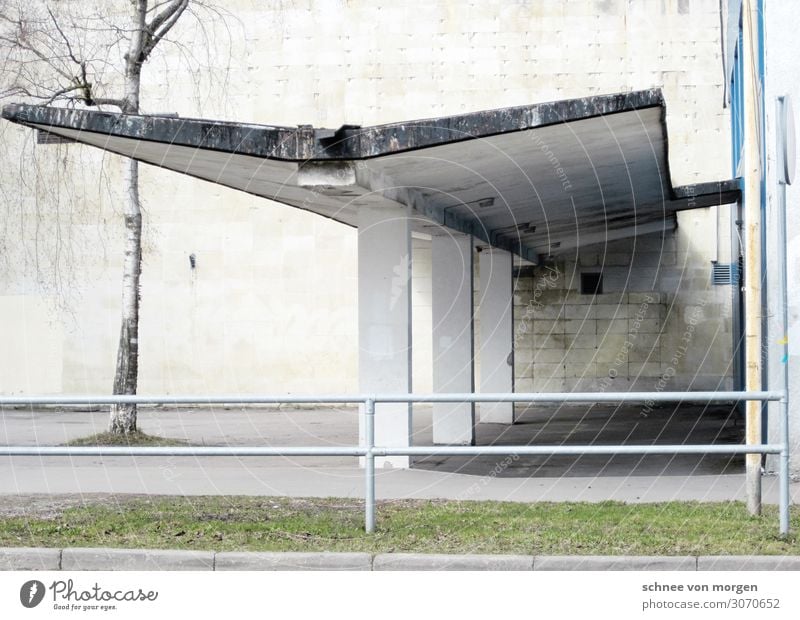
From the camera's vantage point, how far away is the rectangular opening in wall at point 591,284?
25.1m

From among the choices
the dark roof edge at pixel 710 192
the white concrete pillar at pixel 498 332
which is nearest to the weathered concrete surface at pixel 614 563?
the dark roof edge at pixel 710 192

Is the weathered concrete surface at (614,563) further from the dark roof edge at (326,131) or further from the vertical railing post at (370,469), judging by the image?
the dark roof edge at (326,131)

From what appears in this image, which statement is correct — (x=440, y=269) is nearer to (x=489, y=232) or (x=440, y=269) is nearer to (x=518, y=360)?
(x=489, y=232)

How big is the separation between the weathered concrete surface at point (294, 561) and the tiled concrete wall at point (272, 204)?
1719 cm

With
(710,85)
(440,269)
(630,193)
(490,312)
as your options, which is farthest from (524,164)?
(710,85)

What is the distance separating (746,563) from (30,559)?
4527 millimetres

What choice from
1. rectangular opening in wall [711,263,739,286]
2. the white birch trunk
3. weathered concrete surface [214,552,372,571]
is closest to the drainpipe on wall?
weathered concrete surface [214,552,372,571]

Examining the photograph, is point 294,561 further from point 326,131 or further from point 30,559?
point 326,131

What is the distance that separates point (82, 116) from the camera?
10383 millimetres

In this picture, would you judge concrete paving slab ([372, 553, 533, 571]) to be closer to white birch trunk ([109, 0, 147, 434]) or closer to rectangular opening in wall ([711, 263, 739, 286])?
white birch trunk ([109, 0, 147, 434])

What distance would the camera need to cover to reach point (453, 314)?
53.1 feet

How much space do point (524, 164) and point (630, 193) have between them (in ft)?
17.9

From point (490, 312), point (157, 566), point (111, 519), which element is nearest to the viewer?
point (157, 566)

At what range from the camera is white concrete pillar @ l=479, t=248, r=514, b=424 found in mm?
20812
